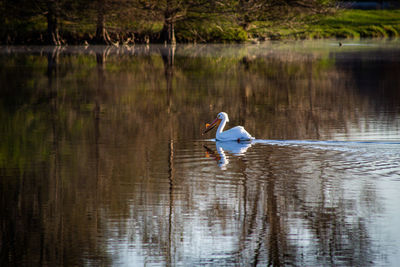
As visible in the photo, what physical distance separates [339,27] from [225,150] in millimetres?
69797

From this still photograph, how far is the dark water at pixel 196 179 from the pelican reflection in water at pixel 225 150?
0.04 meters

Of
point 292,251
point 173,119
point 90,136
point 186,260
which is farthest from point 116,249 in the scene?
point 173,119

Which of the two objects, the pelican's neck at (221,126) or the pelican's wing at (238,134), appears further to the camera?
the pelican's neck at (221,126)

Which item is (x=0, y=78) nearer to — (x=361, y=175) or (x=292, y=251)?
(x=361, y=175)

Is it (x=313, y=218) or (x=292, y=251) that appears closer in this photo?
(x=292, y=251)

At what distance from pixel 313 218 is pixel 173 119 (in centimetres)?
979

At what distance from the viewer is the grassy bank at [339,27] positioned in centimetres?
6756

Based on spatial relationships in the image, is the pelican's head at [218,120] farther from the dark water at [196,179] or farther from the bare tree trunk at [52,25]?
the bare tree trunk at [52,25]

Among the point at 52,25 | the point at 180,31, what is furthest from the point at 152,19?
the point at 52,25

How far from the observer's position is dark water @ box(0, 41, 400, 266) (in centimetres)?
793

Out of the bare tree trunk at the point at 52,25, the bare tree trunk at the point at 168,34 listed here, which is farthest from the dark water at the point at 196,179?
the bare tree trunk at the point at 168,34

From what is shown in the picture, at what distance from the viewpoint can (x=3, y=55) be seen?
4559 centimetres

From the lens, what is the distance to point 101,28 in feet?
186

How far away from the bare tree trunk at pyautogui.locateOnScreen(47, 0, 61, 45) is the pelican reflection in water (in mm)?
40833
